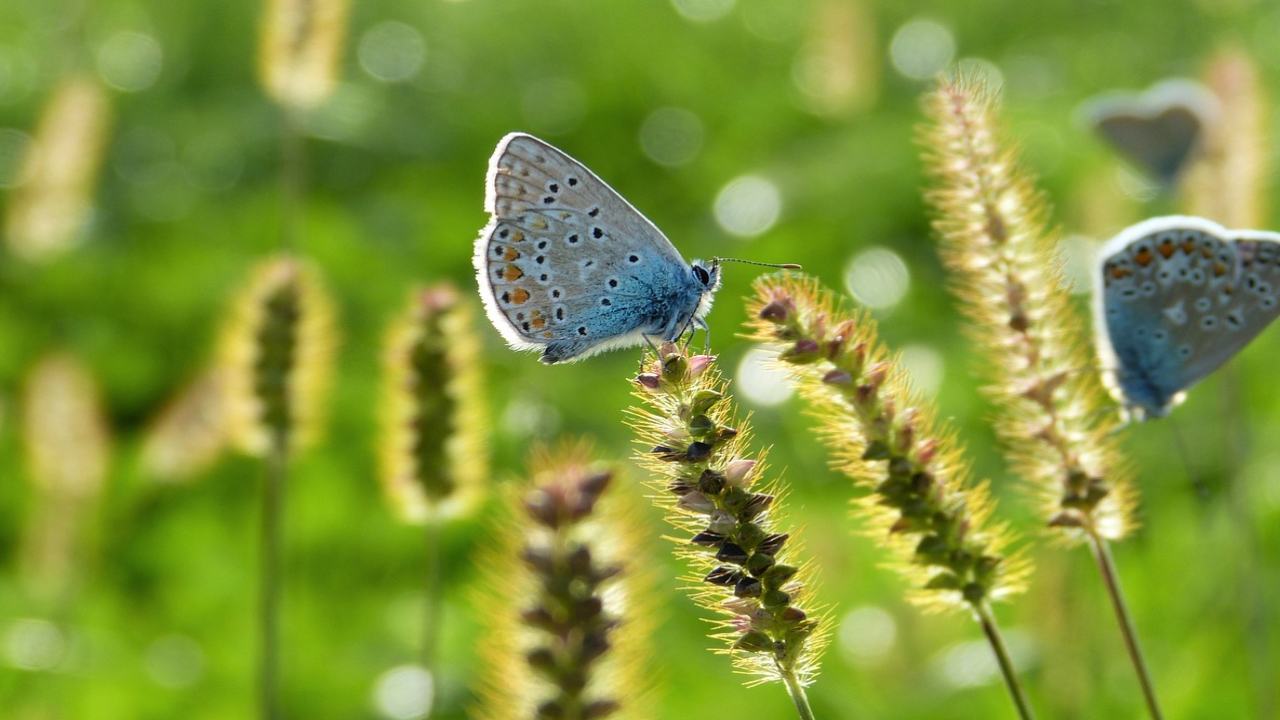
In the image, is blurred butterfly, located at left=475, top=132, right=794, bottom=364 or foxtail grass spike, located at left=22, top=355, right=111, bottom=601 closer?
blurred butterfly, located at left=475, top=132, right=794, bottom=364

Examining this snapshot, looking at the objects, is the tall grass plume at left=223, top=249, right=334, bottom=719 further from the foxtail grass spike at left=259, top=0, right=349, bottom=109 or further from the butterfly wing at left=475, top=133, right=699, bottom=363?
the foxtail grass spike at left=259, top=0, right=349, bottom=109

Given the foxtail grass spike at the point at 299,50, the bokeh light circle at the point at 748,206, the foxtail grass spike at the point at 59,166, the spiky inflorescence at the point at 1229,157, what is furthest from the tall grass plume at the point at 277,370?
the bokeh light circle at the point at 748,206

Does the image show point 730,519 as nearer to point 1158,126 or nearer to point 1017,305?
point 1017,305

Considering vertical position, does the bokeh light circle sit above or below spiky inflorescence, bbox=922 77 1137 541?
above

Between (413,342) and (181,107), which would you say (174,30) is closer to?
(181,107)

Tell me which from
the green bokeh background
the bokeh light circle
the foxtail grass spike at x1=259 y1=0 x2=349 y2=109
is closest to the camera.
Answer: the foxtail grass spike at x1=259 y1=0 x2=349 y2=109

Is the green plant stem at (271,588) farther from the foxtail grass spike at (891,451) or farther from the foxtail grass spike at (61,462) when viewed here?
the foxtail grass spike at (891,451)

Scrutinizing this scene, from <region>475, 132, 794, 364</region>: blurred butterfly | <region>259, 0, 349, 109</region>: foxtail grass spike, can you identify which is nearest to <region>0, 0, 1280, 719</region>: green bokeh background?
<region>475, 132, 794, 364</region>: blurred butterfly
